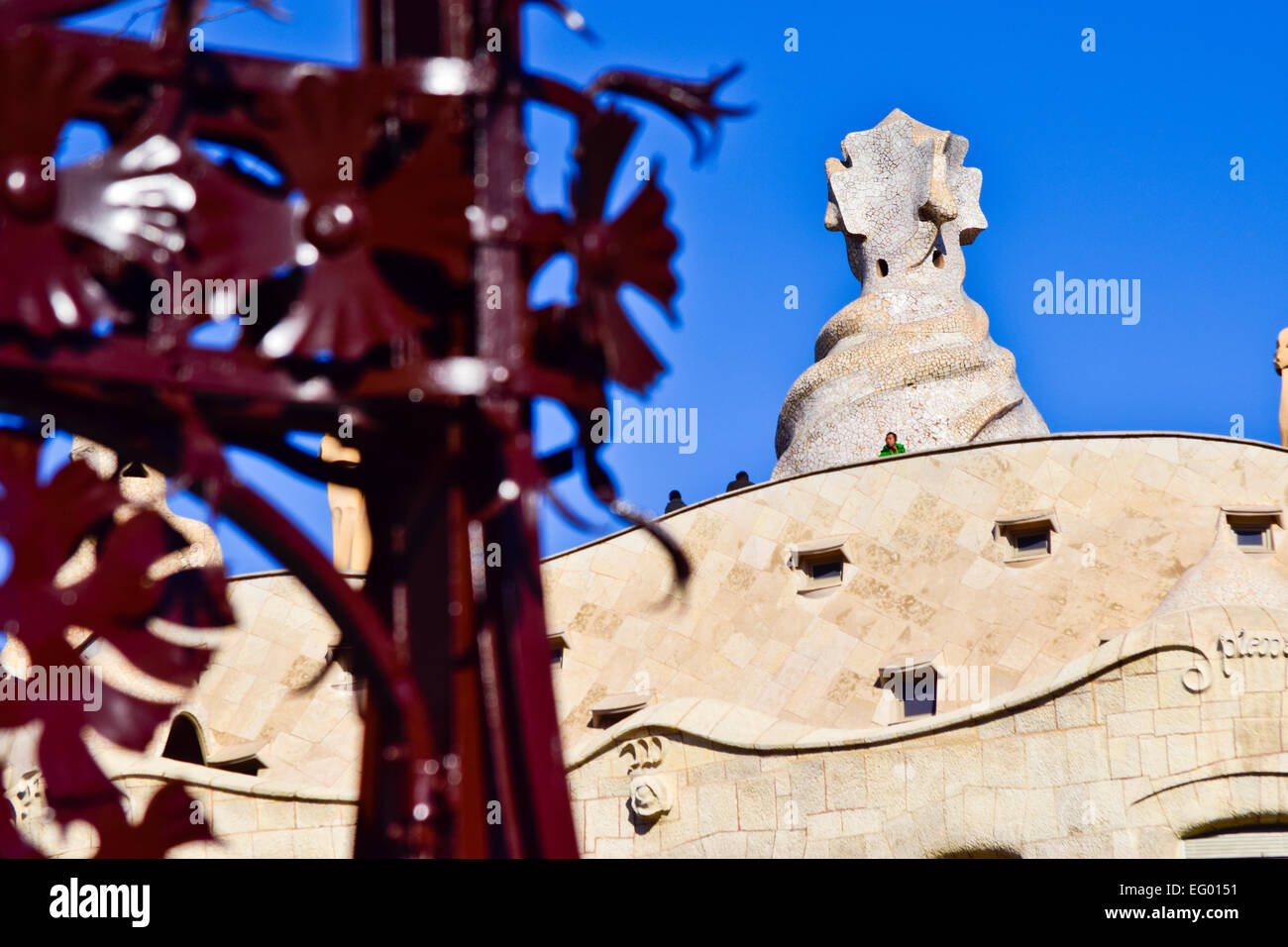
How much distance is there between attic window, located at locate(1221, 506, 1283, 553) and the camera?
16438mm

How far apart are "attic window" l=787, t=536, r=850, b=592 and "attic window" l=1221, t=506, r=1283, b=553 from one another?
346 cm

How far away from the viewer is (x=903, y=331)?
20688 millimetres

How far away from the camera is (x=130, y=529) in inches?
139

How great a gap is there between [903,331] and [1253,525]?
526 centimetres

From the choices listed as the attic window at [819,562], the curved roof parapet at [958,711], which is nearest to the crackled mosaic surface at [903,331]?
the attic window at [819,562]

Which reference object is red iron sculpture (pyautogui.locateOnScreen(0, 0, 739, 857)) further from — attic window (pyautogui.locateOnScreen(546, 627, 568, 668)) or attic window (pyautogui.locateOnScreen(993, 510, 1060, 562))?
attic window (pyautogui.locateOnScreen(546, 627, 568, 668))

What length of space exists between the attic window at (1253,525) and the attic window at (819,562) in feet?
11.3

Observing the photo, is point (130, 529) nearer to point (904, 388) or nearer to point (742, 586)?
point (742, 586)

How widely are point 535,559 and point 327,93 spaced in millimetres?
926

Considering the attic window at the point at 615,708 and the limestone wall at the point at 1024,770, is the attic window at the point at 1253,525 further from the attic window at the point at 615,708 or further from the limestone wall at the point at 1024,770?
the attic window at the point at 615,708

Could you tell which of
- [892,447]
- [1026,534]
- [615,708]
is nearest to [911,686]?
[1026,534]

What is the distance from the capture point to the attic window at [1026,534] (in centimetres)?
1688

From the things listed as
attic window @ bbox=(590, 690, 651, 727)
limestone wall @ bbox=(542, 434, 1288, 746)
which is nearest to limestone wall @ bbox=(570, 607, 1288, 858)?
limestone wall @ bbox=(542, 434, 1288, 746)
